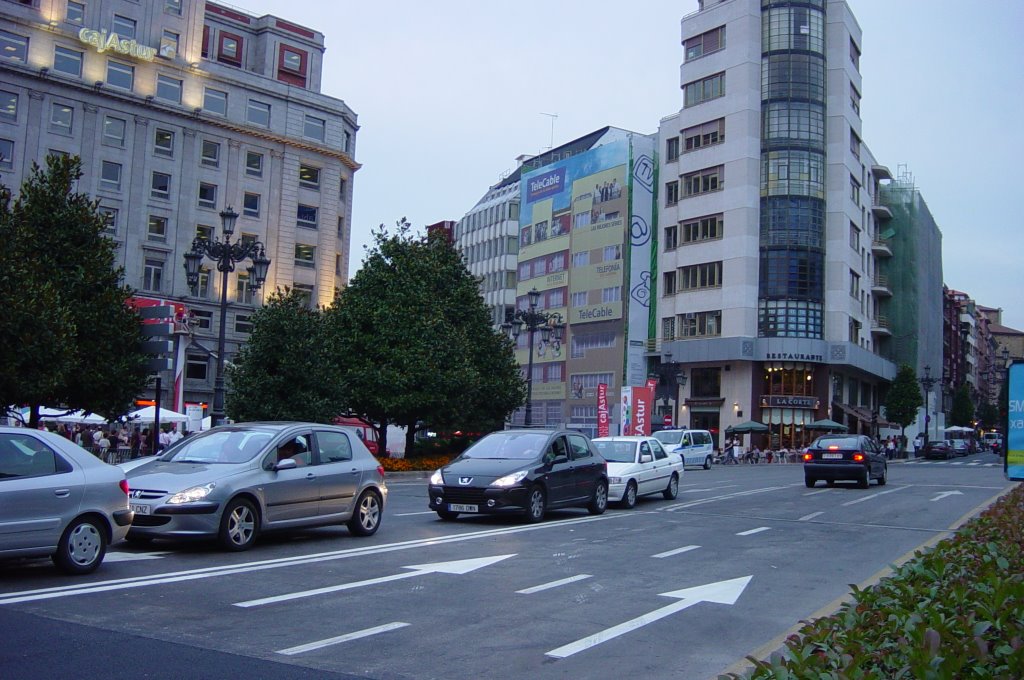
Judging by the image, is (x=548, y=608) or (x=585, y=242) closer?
(x=548, y=608)

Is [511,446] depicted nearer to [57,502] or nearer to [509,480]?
[509,480]

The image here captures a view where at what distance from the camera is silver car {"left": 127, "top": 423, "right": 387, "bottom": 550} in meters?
11.3

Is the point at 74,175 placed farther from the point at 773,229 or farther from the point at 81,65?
the point at 773,229

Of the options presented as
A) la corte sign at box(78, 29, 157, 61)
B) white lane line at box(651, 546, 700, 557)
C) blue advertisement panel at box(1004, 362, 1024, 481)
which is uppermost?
la corte sign at box(78, 29, 157, 61)

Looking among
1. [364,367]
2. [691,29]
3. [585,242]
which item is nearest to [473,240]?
[585,242]

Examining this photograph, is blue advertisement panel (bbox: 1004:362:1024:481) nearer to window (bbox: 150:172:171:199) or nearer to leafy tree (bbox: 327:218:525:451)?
leafy tree (bbox: 327:218:525:451)

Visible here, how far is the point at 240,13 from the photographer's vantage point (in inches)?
2653

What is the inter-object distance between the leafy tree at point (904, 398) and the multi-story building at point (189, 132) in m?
44.3

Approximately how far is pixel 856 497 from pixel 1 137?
4942cm

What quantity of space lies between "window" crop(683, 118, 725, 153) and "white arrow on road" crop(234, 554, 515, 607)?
63.3 metres

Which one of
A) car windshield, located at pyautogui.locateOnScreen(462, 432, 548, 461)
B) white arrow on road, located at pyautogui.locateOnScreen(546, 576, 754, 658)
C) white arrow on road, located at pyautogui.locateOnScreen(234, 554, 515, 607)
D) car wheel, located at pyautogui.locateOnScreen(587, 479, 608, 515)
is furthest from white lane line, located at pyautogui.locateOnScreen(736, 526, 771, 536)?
white arrow on road, located at pyautogui.locateOnScreen(234, 554, 515, 607)

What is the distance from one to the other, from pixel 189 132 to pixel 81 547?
5631 cm

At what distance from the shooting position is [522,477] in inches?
640

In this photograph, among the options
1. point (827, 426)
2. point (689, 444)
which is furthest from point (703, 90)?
point (689, 444)
